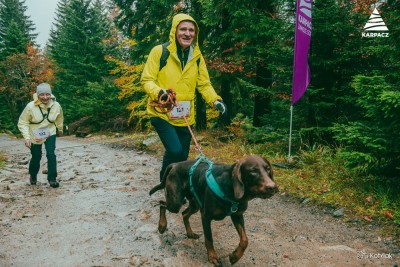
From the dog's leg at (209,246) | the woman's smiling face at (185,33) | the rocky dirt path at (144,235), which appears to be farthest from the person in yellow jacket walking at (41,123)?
the dog's leg at (209,246)

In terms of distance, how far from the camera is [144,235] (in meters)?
4.20

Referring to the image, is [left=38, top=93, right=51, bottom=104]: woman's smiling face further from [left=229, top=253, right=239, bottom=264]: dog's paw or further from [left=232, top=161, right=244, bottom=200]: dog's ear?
[left=229, top=253, right=239, bottom=264]: dog's paw

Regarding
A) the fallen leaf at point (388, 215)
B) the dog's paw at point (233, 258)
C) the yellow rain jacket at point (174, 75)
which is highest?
the yellow rain jacket at point (174, 75)

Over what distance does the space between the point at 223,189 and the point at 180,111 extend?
1734 millimetres

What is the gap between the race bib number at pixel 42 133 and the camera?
6.80m

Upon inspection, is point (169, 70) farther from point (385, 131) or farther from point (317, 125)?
point (317, 125)

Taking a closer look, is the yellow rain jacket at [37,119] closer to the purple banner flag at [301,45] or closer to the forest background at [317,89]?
Answer: the forest background at [317,89]

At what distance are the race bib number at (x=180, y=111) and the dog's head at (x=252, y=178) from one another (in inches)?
64.8

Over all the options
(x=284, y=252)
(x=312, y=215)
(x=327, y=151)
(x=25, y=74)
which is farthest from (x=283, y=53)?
(x=25, y=74)

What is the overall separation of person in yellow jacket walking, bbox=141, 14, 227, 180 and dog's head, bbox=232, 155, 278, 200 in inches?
58.7

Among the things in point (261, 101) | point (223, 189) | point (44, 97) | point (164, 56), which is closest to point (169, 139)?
point (164, 56)

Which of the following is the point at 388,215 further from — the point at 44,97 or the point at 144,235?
the point at 44,97

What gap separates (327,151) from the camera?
7277mm

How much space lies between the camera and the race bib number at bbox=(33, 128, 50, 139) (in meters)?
6.80
